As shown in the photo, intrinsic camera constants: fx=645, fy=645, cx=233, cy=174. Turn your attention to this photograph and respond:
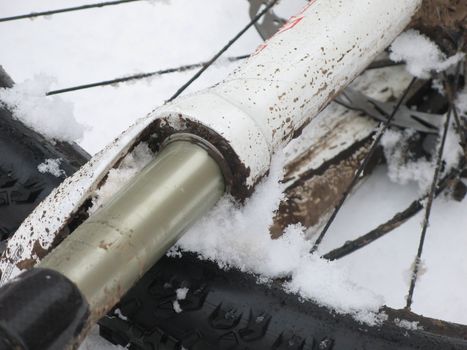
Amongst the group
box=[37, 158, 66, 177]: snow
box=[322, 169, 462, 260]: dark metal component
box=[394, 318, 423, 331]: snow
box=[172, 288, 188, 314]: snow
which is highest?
box=[37, 158, 66, 177]: snow

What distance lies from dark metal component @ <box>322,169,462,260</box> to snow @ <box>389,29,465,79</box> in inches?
8.3

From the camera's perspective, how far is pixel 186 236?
→ 0.75 metres

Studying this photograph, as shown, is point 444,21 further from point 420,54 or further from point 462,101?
point 462,101

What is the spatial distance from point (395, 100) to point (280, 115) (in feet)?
2.28

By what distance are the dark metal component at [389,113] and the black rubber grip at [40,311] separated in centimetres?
96

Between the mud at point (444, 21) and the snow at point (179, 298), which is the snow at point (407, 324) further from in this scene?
the mud at point (444, 21)

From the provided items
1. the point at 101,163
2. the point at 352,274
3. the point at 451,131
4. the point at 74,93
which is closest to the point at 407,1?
the point at 451,131

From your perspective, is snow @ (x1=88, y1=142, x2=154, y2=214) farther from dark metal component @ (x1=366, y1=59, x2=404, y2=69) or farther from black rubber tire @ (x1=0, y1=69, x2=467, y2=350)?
dark metal component @ (x1=366, y1=59, x2=404, y2=69)

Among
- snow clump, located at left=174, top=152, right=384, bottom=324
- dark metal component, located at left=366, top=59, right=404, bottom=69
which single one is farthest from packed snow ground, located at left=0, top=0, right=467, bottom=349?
dark metal component, located at left=366, top=59, right=404, bottom=69

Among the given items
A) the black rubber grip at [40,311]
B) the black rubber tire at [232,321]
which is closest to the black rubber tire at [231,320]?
the black rubber tire at [232,321]

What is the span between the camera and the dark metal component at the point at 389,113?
1.33 metres

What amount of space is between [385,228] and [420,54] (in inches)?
13.0

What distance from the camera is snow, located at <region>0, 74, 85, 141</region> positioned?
2.99ft

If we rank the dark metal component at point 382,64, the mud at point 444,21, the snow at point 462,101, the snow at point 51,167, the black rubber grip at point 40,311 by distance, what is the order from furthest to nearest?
the dark metal component at point 382,64 → the snow at point 462,101 → the mud at point 444,21 → the snow at point 51,167 → the black rubber grip at point 40,311
